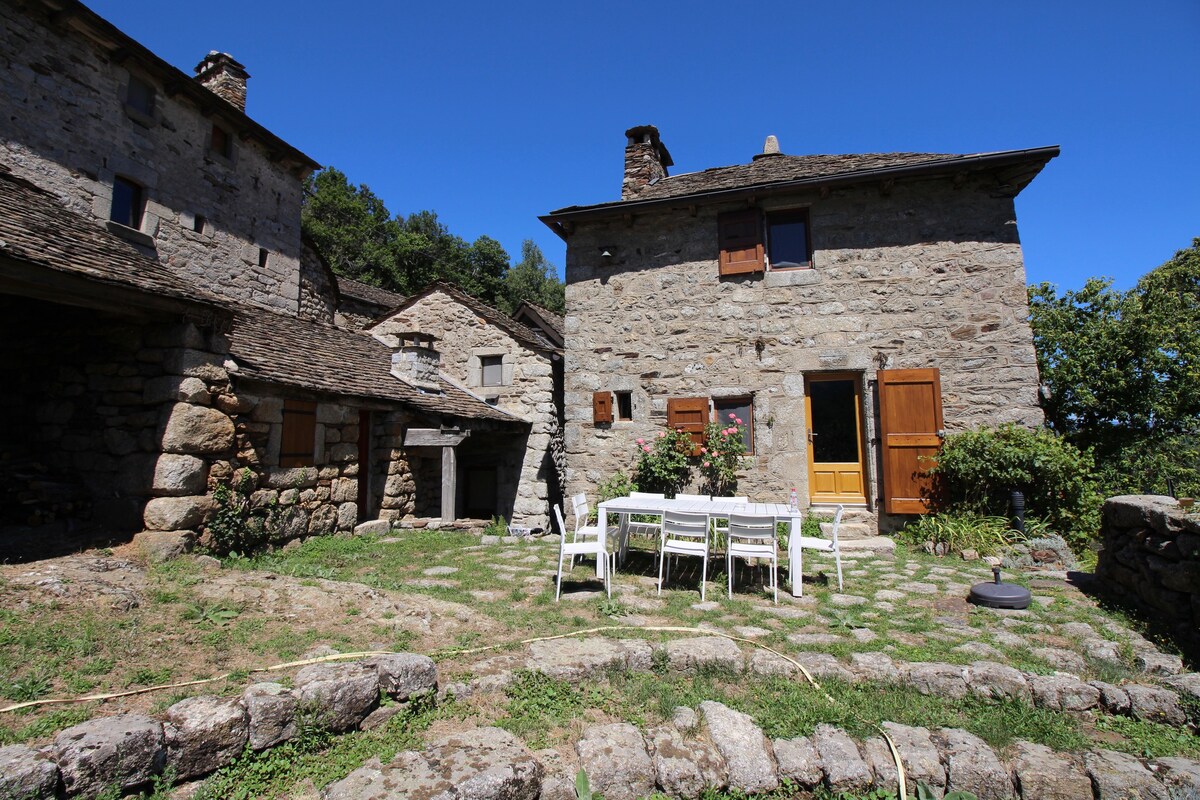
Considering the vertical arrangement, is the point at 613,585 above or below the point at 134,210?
below

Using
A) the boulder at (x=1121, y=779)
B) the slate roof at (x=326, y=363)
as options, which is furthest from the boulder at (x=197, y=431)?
the boulder at (x=1121, y=779)

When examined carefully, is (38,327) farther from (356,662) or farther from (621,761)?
(621,761)

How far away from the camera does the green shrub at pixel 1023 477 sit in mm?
7395

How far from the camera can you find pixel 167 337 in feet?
19.0

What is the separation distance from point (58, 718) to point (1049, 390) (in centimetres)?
1320

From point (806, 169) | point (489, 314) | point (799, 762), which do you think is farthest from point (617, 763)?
point (489, 314)

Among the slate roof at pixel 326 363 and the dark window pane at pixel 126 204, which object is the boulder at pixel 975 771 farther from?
the dark window pane at pixel 126 204

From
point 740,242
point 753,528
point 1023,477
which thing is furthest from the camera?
point 740,242

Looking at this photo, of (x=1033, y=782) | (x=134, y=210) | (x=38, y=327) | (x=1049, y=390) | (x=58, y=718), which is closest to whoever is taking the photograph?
(x=58, y=718)

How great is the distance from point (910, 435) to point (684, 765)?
696 centimetres

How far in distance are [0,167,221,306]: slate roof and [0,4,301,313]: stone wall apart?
467 cm

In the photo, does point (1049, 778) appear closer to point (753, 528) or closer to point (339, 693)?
point (753, 528)

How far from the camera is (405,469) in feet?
31.1

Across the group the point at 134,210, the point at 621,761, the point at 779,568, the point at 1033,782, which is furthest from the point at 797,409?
the point at 134,210
